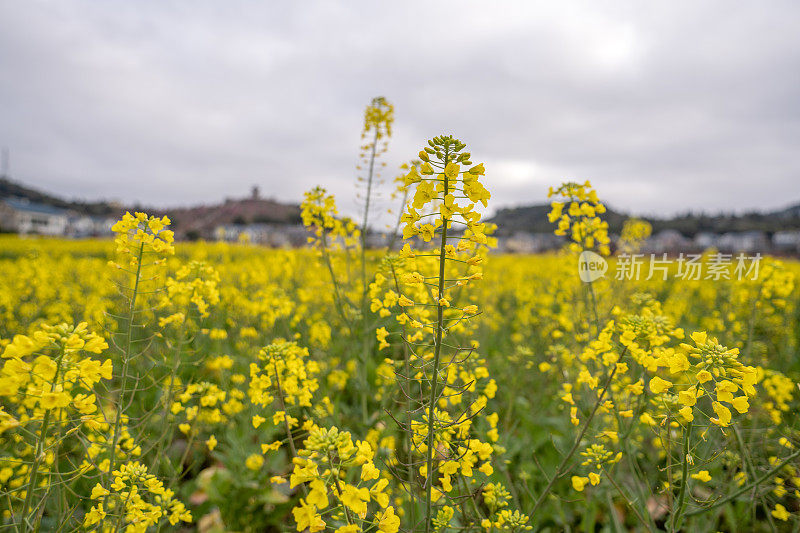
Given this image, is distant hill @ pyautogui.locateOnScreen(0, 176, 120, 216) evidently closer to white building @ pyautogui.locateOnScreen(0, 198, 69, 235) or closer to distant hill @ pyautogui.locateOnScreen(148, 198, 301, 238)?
white building @ pyautogui.locateOnScreen(0, 198, 69, 235)

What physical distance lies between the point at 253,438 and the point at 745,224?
181 ft

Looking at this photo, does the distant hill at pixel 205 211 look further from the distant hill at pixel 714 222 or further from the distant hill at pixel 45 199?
the distant hill at pixel 714 222

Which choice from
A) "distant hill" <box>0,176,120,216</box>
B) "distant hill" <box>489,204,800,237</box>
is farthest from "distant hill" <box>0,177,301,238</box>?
"distant hill" <box>489,204,800,237</box>

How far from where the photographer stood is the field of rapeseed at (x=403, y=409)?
1472 mm

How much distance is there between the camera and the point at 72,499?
9.41ft

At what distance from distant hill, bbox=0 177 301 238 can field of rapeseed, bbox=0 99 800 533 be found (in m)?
1.03

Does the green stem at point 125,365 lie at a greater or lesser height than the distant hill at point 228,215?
lesser

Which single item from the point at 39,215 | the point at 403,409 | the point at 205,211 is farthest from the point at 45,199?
the point at 403,409

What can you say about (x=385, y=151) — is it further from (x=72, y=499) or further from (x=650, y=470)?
(x=650, y=470)

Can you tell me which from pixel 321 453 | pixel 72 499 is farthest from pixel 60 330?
pixel 72 499

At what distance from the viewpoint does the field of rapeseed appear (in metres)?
1.47

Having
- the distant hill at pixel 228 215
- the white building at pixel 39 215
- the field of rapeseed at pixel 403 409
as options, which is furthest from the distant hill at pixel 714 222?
the white building at pixel 39 215

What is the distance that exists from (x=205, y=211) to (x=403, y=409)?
15151mm

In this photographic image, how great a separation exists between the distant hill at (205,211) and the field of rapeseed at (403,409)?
103 cm
